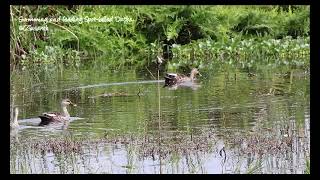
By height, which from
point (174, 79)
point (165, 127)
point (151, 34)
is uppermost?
point (151, 34)

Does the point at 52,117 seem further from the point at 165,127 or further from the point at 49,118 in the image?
the point at 165,127

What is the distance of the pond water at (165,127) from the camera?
7.00m

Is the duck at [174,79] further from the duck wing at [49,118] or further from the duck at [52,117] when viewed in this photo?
the duck wing at [49,118]

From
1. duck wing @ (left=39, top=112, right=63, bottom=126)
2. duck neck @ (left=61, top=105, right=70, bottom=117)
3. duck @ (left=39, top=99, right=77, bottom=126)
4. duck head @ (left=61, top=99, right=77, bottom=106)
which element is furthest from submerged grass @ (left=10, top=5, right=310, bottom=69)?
duck wing @ (left=39, top=112, right=63, bottom=126)

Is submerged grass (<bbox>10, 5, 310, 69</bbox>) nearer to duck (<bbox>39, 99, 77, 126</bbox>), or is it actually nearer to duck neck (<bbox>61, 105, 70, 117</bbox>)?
duck neck (<bbox>61, 105, 70, 117</bbox>)

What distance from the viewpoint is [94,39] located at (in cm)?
1483

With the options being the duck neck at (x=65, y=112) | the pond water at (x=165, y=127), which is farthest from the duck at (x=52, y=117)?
the pond water at (x=165, y=127)

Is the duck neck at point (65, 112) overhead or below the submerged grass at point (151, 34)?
below

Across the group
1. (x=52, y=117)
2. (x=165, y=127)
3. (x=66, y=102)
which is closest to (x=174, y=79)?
(x=66, y=102)

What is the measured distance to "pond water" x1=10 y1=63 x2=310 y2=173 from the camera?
23.0 ft

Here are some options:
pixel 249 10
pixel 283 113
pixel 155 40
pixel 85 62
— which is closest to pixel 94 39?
pixel 85 62

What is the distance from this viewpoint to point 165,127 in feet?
26.9

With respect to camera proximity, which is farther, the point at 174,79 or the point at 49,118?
the point at 174,79

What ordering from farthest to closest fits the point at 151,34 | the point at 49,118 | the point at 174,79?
1. the point at 151,34
2. the point at 174,79
3. the point at 49,118
